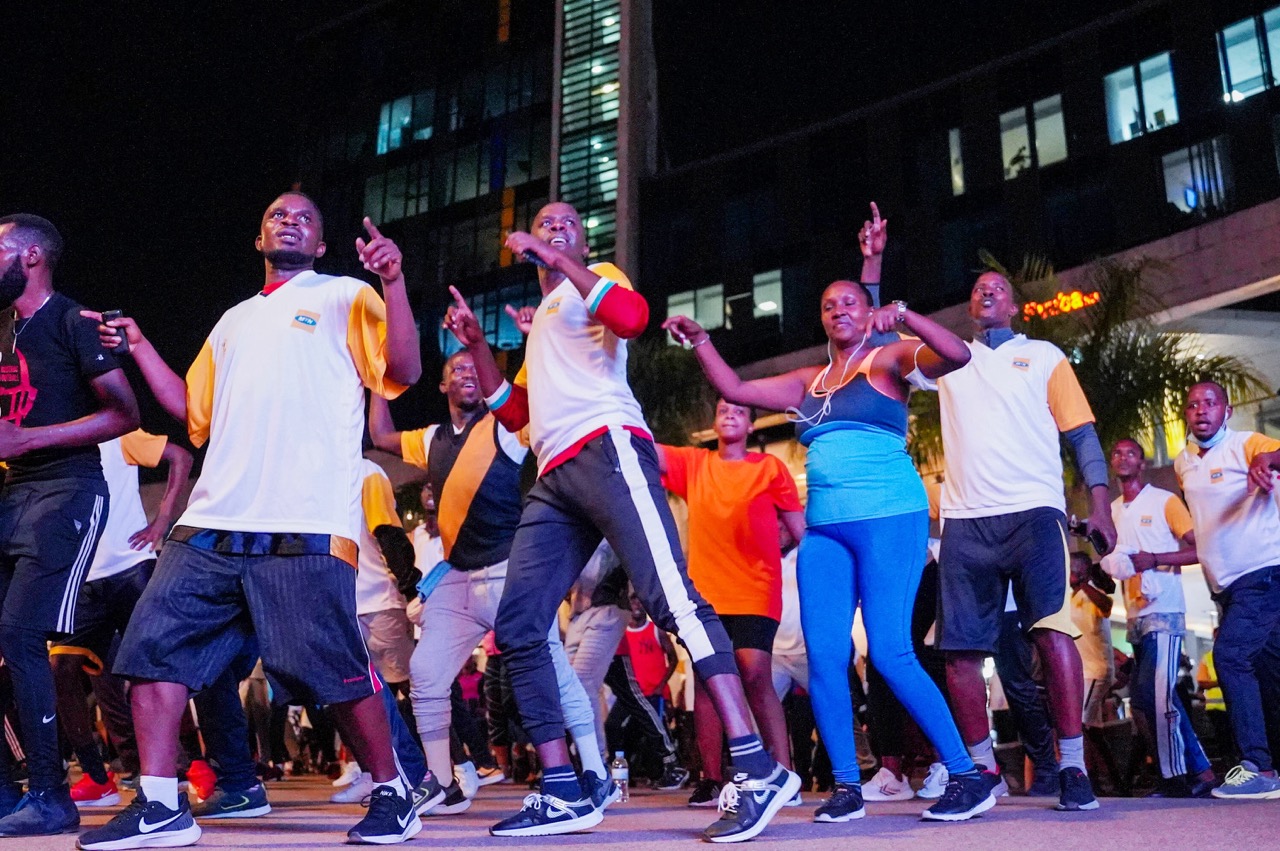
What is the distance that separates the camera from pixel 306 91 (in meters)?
51.3

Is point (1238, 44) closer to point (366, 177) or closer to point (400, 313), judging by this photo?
point (400, 313)

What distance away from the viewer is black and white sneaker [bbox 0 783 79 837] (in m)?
3.98

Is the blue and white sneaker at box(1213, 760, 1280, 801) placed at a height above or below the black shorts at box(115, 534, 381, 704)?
below

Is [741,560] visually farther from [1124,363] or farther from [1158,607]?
[1124,363]

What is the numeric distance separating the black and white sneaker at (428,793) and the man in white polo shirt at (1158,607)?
144 inches

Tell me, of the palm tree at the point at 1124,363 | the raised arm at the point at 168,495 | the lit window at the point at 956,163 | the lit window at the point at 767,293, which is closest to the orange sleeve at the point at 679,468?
the raised arm at the point at 168,495

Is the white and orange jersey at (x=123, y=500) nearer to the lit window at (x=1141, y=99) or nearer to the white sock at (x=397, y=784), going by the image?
the white sock at (x=397, y=784)

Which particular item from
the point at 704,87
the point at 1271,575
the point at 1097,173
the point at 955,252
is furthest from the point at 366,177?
the point at 1271,575

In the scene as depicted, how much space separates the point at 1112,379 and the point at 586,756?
11.1 m

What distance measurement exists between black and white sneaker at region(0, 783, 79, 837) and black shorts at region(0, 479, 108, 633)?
1.87ft

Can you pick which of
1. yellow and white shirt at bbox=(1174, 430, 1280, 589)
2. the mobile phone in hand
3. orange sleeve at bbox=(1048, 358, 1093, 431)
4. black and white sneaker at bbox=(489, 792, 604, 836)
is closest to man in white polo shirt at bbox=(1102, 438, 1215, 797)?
yellow and white shirt at bbox=(1174, 430, 1280, 589)

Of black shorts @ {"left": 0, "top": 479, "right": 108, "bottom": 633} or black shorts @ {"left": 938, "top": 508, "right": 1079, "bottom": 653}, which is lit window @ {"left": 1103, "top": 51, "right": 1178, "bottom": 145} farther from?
black shorts @ {"left": 0, "top": 479, "right": 108, "bottom": 633}

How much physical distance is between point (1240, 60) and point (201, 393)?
27.6 meters

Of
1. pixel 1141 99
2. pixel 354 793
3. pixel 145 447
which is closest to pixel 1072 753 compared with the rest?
pixel 354 793
